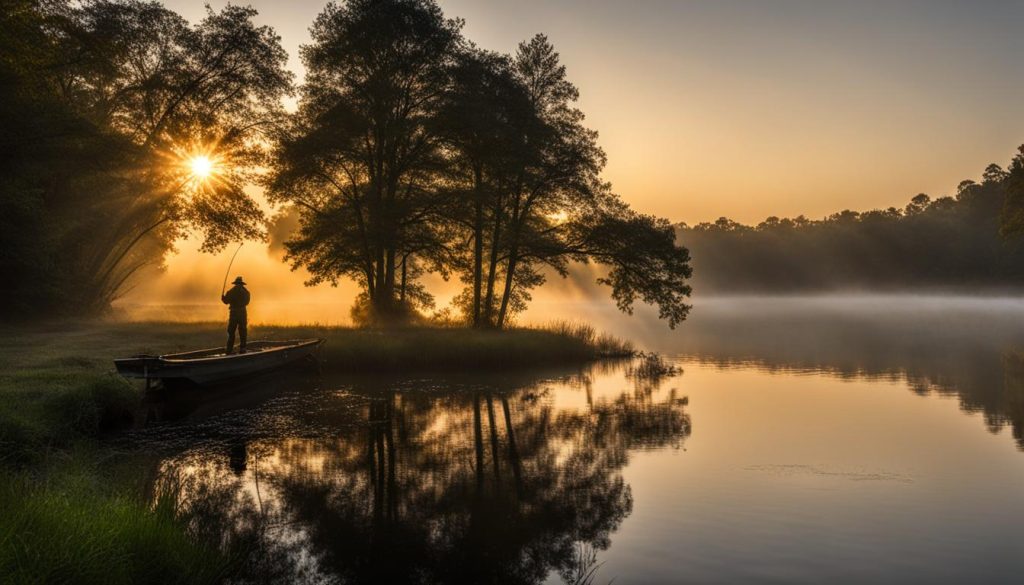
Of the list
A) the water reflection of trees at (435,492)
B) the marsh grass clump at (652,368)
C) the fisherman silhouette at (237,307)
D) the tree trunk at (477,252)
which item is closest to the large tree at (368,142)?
the tree trunk at (477,252)

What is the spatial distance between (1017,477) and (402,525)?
1175 cm

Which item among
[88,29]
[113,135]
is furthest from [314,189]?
[88,29]

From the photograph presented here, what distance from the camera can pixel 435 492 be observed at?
10844mm

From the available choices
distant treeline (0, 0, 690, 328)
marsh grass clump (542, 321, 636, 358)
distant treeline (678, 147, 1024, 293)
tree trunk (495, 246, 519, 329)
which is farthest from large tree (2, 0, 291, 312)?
distant treeline (678, 147, 1024, 293)

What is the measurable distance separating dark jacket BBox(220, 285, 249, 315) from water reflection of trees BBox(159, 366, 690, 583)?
6.07 metres

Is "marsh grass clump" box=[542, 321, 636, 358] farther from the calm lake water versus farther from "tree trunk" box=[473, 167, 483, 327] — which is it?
the calm lake water

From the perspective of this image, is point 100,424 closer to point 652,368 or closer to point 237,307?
point 237,307

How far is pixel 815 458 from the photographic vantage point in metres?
13.4

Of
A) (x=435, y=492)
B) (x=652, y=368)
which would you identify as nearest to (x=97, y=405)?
(x=435, y=492)

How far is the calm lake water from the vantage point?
26.7 feet

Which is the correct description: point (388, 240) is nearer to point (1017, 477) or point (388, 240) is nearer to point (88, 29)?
point (88, 29)

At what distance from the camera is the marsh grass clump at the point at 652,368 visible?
2677 centimetres

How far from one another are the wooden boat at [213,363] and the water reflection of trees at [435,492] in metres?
4.16

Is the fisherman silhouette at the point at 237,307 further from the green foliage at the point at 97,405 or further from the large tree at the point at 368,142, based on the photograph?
the large tree at the point at 368,142
